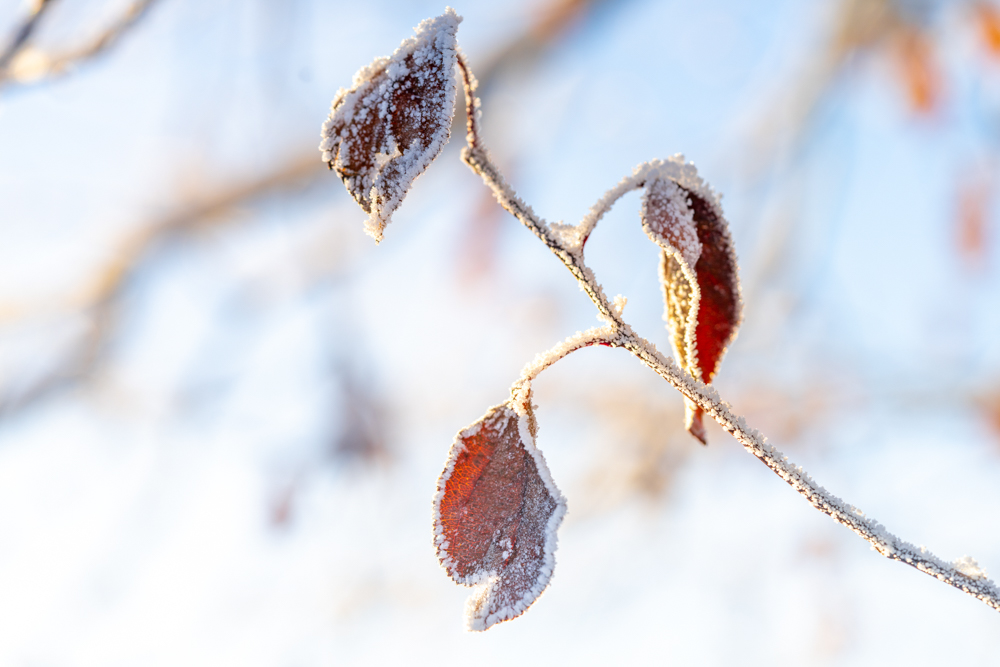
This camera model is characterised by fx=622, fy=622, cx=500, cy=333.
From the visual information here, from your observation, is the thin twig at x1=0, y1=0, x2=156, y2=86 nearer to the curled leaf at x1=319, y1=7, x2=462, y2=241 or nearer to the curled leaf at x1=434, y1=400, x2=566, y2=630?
the curled leaf at x1=319, y1=7, x2=462, y2=241

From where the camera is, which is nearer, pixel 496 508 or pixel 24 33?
pixel 496 508

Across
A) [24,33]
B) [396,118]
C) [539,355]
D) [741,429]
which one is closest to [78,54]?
[24,33]

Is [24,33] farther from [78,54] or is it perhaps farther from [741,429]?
[741,429]

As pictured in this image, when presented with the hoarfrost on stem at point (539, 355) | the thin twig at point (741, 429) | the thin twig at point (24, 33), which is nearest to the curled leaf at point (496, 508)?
the hoarfrost on stem at point (539, 355)

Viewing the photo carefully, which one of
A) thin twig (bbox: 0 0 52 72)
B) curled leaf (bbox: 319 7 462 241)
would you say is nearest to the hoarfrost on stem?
curled leaf (bbox: 319 7 462 241)

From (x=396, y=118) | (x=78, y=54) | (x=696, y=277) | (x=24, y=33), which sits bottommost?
(x=696, y=277)
